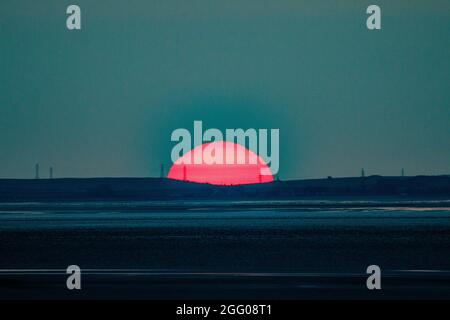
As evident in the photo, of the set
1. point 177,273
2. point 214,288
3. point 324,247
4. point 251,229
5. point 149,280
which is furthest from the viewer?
point 251,229

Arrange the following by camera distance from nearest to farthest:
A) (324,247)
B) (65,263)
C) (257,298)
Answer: (257,298) → (65,263) → (324,247)

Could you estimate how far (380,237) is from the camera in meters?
57.7

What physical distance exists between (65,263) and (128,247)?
326 inches

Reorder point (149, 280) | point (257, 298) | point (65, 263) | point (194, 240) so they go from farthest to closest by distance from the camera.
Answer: point (194, 240) < point (65, 263) < point (149, 280) < point (257, 298)

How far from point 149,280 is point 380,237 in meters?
27.9

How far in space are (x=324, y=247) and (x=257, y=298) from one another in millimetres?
22298

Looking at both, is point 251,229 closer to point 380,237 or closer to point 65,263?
point 380,237

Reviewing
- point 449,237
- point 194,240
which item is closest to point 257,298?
point 194,240

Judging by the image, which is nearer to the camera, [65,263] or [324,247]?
[65,263]

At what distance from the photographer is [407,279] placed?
3222 cm

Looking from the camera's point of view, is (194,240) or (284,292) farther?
(194,240)
